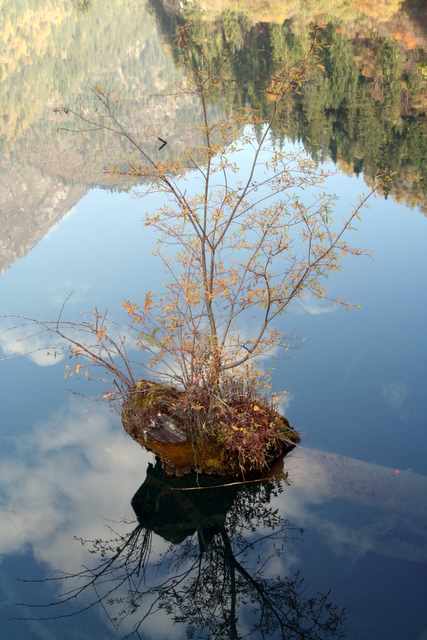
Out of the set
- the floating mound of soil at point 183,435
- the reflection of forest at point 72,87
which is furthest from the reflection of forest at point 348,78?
the floating mound of soil at point 183,435

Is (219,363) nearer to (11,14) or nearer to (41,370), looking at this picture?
(41,370)

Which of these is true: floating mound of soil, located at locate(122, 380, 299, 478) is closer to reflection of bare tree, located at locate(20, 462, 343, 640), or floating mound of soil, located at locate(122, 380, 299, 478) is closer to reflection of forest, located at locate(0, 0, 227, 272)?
reflection of bare tree, located at locate(20, 462, 343, 640)

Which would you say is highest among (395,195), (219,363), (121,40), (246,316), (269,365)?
(121,40)

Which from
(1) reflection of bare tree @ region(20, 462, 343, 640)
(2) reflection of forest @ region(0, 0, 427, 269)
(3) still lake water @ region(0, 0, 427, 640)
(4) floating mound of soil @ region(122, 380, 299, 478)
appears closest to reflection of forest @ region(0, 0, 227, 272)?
(2) reflection of forest @ region(0, 0, 427, 269)

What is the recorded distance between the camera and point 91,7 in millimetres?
84062

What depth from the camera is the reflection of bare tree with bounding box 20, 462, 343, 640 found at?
9.51 metres

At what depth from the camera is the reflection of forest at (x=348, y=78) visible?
89.7 ft

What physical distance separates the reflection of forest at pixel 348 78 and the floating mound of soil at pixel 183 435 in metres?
7.75

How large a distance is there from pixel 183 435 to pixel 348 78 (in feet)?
91.2

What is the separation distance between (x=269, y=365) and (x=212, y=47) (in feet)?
117

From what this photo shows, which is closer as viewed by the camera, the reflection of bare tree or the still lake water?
the reflection of bare tree

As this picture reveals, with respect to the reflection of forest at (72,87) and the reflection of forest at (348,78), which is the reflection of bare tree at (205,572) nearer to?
the reflection of forest at (348,78)

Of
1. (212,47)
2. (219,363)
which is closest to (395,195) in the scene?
(219,363)

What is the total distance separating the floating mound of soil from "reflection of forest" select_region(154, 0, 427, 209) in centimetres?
775
